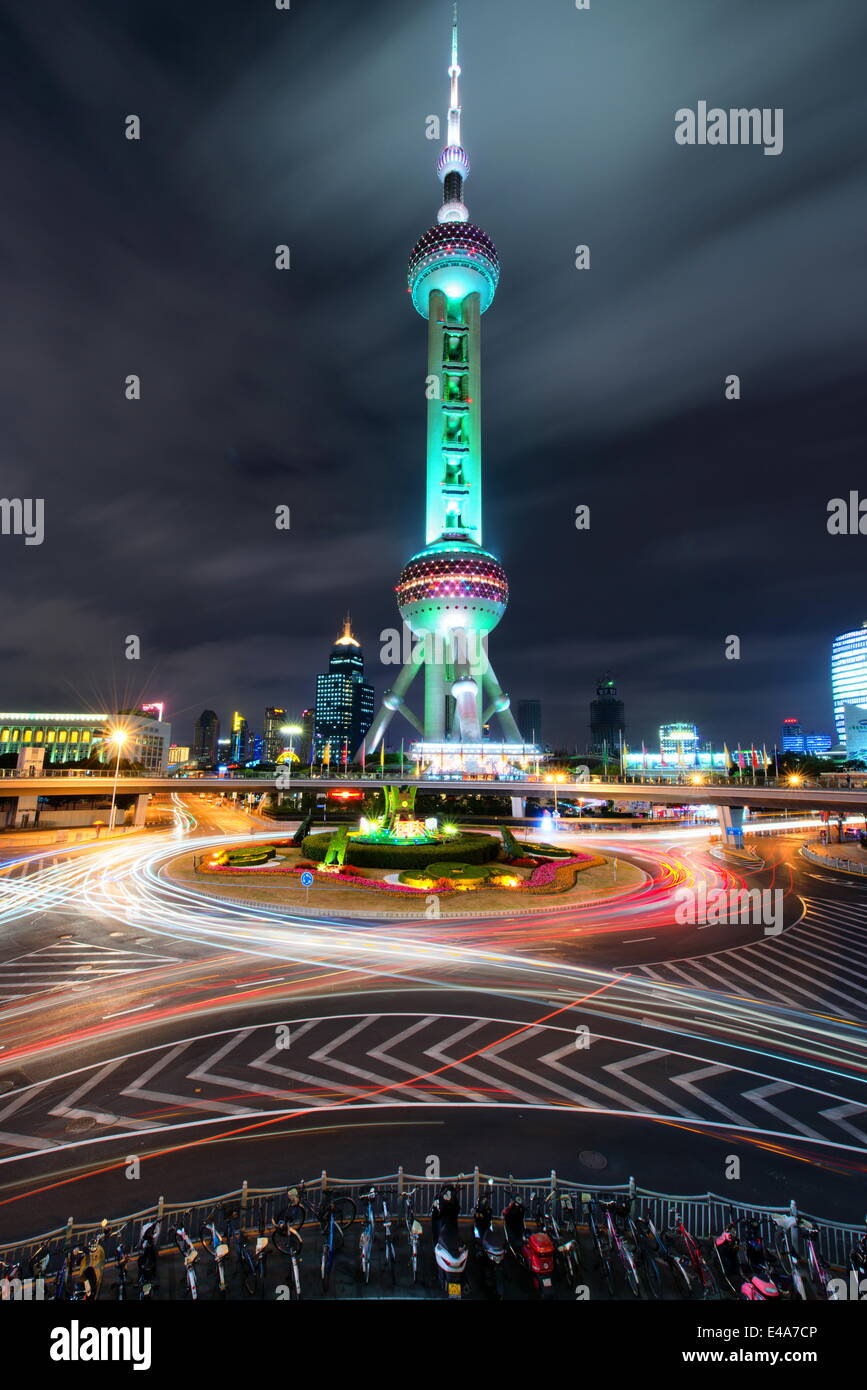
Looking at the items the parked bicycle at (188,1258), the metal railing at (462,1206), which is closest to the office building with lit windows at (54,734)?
the metal railing at (462,1206)

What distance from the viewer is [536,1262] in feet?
23.9

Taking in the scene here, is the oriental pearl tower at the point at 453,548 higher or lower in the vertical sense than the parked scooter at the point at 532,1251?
higher

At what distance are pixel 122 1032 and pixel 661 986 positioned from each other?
15356 millimetres

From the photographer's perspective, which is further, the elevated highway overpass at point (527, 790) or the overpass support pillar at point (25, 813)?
the overpass support pillar at point (25, 813)

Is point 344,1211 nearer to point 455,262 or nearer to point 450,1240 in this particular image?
point 450,1240

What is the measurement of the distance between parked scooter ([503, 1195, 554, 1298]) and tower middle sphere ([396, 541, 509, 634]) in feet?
326

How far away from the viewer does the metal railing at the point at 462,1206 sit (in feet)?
26.6

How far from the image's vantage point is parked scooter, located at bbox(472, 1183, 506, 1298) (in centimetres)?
743

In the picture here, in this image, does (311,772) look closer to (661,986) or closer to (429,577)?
(429,577)

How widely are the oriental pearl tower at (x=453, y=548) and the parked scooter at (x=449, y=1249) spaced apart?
92643 mm

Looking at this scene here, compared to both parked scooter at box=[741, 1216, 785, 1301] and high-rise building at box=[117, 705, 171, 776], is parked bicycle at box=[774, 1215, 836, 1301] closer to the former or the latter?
parked scooter at box=[741, 1216, 785, 1301]

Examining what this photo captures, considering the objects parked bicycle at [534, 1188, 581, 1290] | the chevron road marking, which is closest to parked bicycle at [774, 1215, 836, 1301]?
parked bicycle at [534, 1188, 581, 1290]

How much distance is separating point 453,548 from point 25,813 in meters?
74.9

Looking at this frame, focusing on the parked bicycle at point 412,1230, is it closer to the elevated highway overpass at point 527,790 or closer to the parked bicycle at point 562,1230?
the parked bicycle at point 562,1230
